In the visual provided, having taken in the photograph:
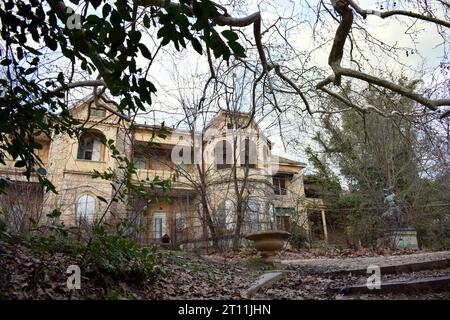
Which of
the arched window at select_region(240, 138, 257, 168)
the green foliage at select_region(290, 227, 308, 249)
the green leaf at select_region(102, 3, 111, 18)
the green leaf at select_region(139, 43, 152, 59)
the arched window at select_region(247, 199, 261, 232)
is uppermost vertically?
the arched window at select_region(240, 138, 257, 168)

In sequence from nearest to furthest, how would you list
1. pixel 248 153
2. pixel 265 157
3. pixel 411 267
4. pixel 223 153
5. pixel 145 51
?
1. pixel 145 51
2. pixel 411 267
3. pixel 248 153
4. pixel 223 153
5. pixel 265 157

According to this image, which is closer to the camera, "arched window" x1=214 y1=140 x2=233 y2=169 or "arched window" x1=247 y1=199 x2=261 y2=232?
"arched window" x1=247 y1=199 x2=261 y2=232

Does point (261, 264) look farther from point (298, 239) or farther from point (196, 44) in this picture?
point (196, 44)

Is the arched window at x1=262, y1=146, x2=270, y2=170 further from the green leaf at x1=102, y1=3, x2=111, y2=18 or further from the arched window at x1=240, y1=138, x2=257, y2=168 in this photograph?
the green leaf at x1=102, y1=3, x2=111, y2=18

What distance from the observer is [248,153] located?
501 inches

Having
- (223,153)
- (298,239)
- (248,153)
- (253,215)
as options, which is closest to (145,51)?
(248,153)

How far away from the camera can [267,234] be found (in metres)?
7.83

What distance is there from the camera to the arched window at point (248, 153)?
40.5 feet

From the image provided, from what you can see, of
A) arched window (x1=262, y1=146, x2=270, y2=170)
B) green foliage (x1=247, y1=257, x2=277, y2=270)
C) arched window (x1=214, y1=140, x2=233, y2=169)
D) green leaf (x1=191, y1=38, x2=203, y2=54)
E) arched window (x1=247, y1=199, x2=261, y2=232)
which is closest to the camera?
green leaf (x1=191, y1=38, x2=203, y2=54)

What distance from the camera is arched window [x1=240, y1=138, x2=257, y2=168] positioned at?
40.5 ft

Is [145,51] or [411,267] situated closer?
[145,51]

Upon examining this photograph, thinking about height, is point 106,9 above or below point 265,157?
below

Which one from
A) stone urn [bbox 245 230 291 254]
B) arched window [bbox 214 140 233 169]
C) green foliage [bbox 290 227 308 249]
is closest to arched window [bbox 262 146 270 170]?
arched window [bbox 214 140 233 169]

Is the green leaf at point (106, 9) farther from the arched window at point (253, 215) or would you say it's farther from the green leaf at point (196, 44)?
the arched window at point (253, 215)
